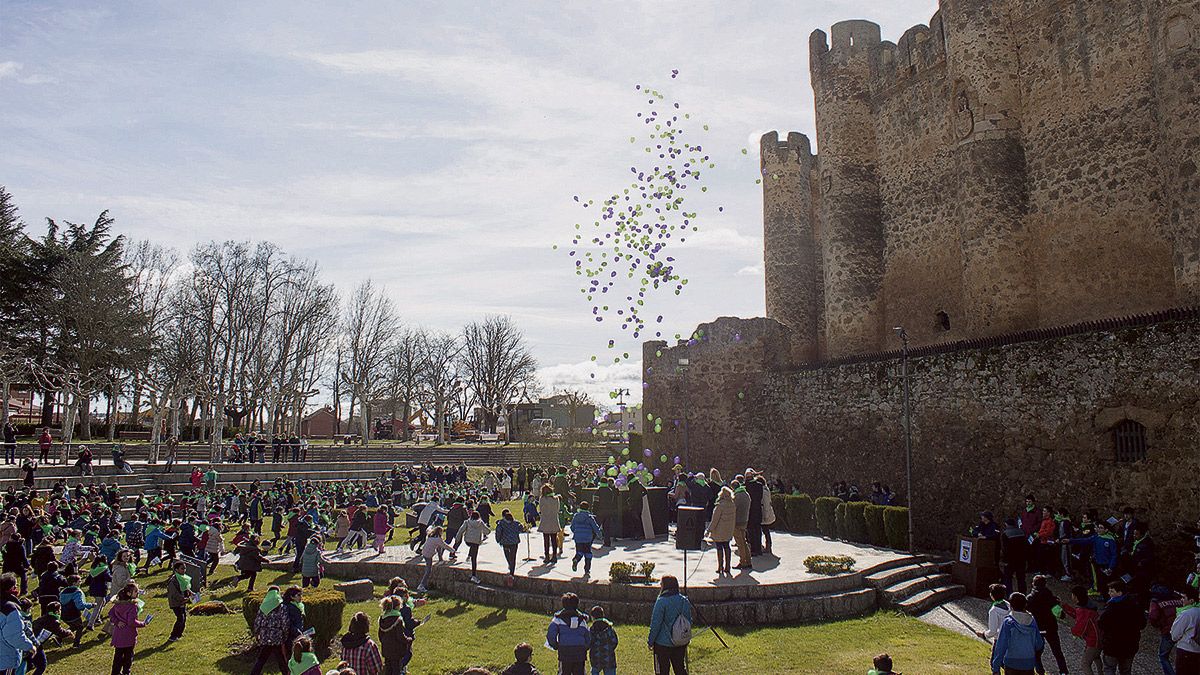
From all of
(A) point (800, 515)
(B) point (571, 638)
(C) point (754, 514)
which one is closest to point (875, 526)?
(A) point (800, 515)

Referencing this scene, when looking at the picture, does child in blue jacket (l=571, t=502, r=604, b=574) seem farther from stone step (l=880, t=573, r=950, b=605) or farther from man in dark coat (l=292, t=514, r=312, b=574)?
man in dark coat (l=292, t=514, r=312, b=574)

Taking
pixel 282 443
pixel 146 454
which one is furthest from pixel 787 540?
pixel 146 454

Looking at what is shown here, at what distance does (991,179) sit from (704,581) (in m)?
14.7

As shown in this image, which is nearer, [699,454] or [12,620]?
[12,620]

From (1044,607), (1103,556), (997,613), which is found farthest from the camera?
(1103,556)

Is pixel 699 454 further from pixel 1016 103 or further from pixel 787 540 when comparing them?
pixel 1016 103

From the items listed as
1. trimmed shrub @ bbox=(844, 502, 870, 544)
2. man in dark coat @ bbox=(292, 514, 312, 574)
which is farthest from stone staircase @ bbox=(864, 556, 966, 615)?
man in dark coat @ bbox=(292, 514, 312, 574)

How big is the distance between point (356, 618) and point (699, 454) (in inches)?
865

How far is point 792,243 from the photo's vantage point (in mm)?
31016

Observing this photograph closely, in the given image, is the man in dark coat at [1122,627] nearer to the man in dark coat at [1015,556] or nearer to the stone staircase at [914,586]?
the stone staircase at [914,586]

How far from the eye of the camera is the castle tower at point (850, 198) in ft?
88.8

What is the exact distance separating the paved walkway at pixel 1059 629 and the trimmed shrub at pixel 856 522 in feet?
14.3

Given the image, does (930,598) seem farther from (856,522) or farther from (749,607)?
(856,522)

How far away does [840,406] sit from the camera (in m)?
23.9
